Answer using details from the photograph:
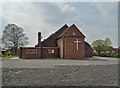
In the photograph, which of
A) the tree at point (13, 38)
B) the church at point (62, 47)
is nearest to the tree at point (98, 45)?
the church at point (62, 47)

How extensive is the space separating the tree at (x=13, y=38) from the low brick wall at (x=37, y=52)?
11252mm

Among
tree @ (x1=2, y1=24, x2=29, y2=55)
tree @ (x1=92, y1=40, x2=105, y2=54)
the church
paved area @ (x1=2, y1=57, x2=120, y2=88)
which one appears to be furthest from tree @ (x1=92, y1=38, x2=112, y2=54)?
paved area @ (x1=2, y1=57, x2=120, y2=88)

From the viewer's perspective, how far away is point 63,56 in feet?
163

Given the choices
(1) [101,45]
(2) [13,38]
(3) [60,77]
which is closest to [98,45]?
(1) [101,45]

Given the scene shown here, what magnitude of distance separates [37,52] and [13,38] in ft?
45.5

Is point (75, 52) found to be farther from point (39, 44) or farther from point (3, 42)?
point (3, 42)

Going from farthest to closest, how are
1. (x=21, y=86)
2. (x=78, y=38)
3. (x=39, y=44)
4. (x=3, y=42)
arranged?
(x=3, y=42), (x=39, y=44), (x=78, y=38), (x=21, y=86)

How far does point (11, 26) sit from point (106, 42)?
139 feet

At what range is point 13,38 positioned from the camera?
63531mm

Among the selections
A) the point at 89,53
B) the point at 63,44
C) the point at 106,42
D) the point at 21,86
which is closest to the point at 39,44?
the point at 63,44

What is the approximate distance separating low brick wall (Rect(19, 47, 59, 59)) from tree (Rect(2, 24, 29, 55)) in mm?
11252

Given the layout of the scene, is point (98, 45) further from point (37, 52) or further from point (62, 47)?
point (37, 52)

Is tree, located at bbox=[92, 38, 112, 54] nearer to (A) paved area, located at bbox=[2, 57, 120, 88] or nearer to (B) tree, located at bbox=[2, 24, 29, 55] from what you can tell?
(B) tree, located at bbox=[2, 24, 29, 55]

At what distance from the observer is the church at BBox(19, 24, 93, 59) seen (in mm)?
48844
